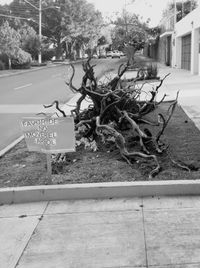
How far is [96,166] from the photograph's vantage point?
5.81 metres

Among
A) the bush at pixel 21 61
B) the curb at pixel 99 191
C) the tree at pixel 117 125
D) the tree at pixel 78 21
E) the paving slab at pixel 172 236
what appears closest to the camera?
the paving slab at pixel 172 236

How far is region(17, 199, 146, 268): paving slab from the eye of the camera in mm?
3420

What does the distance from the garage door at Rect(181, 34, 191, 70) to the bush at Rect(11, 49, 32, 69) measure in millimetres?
16697

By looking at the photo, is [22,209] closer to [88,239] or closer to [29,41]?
[88,239]

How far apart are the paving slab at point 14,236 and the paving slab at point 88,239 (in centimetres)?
7

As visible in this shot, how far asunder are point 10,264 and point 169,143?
4096 millimetres

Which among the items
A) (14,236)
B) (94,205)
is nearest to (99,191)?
(94,205)

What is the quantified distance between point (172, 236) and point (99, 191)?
127 centimetres

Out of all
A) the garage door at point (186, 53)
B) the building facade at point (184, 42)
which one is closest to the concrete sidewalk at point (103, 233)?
the building facade at point (184, 42)

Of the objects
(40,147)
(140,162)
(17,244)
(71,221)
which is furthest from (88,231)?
(140,162)

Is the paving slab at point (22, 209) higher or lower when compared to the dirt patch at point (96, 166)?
lower

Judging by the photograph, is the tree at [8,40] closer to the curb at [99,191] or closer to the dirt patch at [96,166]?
the dirt patch at [96,166]

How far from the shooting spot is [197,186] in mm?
4793

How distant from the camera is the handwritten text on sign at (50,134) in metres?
5.04
